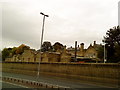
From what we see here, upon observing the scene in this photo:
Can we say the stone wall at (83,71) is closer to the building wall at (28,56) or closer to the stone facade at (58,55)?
the stone facade at (58,55)

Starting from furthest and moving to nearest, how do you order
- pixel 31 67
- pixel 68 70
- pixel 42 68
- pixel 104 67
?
pixel 31 67 < pixel 42 68 < pixel 68 70 < pixel 104 67

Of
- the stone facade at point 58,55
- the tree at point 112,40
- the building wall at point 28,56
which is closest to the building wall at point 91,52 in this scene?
the stone facade at point 58,55

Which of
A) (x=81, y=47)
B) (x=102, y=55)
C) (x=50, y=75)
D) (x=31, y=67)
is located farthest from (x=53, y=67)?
(x=81, y=47)

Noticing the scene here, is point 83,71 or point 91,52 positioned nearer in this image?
point 83,71

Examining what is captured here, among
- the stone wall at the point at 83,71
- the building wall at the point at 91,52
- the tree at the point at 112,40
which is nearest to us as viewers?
the stone wall at the point at 83,71

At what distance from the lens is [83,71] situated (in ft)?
98.5

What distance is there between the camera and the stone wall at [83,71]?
2544 cm

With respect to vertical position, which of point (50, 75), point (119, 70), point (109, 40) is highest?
point (109, 40)

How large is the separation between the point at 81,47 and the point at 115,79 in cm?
4600

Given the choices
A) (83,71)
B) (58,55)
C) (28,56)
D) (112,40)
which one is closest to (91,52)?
(58,55)

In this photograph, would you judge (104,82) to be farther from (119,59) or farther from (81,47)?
(81,47)

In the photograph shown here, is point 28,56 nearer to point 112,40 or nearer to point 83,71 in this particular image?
point 112,40

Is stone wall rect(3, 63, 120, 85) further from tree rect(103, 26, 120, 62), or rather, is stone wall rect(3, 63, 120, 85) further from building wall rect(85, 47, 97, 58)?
building wall rect(85, 47, 97, 58)

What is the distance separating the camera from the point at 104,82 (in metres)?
26.0
